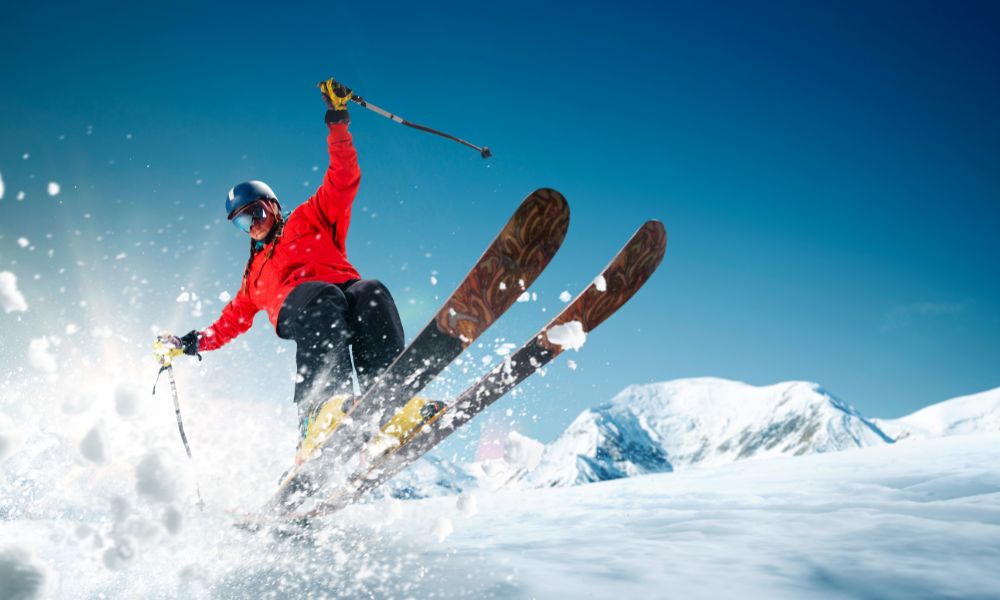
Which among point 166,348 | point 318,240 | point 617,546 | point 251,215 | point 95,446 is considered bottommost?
point 617,546

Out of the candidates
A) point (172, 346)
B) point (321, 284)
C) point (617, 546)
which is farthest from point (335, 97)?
point (617, 546)

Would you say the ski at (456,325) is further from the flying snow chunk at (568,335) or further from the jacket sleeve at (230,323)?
the jacket sleeve at (230,323)

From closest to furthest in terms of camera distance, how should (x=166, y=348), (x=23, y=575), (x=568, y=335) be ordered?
(x=23, y=575) < (x=568, y=335) < (x=166, y=348)

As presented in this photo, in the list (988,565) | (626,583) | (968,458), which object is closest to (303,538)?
(626,583)

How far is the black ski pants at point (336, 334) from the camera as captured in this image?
Result: 3.76 m

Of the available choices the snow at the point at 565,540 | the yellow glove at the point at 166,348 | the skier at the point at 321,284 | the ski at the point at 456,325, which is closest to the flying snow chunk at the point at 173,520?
the snow at the point at 565,540

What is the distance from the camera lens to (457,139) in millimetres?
4855

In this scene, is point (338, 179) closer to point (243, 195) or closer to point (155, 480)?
point (243, 195)

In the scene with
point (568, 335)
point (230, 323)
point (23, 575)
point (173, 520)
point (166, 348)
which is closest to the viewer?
point (23, 575)

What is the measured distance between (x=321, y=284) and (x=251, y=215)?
995mm

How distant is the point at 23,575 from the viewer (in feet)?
6.93

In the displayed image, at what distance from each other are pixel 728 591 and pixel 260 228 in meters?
4.00

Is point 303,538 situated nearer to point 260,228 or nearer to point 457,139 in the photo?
point 260,228

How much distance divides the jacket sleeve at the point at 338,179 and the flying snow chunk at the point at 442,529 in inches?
94.4
